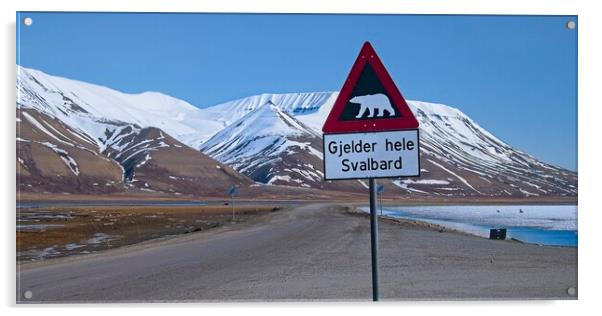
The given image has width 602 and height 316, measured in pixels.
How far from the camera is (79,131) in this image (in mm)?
30750

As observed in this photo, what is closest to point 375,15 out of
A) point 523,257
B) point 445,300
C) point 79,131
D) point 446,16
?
point 446,16

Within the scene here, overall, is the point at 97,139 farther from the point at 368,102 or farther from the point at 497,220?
the point at 368,102

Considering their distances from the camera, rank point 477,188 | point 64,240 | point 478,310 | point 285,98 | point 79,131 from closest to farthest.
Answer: point 478,310 → point 285,98 → point 477,188 → point 64,240 → point 79,131

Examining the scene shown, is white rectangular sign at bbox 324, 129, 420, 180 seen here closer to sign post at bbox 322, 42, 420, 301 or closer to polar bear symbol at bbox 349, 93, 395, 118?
sign post at bbox 322, 42, 420, 301

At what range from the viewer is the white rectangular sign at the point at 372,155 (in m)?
5.56

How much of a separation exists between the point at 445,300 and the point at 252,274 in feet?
16.8

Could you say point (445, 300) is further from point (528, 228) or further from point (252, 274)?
point (528, 228)

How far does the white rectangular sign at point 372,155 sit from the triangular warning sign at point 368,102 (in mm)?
78

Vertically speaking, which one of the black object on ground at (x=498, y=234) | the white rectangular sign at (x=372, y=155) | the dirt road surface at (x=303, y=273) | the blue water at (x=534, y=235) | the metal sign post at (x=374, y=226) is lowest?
the blue water at (x=534, y=235)

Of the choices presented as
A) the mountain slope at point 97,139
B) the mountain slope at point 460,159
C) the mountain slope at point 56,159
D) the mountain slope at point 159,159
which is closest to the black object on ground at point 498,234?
the mountain slope at point 460,159

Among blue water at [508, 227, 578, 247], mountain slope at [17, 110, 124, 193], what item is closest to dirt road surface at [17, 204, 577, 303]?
mountain slope at [17, 110, 124, 193]

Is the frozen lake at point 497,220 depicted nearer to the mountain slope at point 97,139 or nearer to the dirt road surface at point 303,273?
the dirt road surface at point 303,273

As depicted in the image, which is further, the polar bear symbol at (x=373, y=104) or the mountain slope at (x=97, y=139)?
the mountain slope at (x=97, y=139)

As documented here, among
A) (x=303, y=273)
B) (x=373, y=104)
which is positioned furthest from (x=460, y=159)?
(x=373, y=104)
